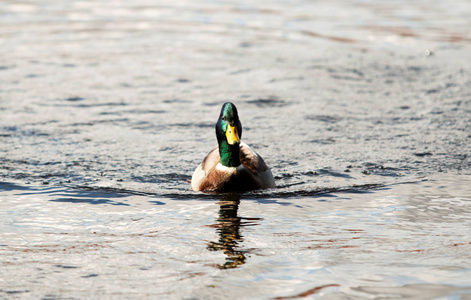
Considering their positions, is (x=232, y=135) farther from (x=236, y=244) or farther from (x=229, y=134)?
(x=236, y=244)

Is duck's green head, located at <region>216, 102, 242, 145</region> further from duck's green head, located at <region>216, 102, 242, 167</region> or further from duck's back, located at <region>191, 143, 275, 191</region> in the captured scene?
duck's back, located at <region>191, 143, 275, 191</region>

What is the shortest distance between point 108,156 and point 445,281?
529 cm

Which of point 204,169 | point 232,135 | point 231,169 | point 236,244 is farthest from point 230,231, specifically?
point 204,169

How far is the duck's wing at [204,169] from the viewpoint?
7.76m

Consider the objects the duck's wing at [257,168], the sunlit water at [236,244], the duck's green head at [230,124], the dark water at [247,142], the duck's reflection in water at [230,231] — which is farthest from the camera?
the duck's wing at [257,168]

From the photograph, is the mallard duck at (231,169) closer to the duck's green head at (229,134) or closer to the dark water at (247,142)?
the duck's green head at (229,134)

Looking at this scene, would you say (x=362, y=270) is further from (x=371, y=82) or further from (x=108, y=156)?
(x=371, y=82)

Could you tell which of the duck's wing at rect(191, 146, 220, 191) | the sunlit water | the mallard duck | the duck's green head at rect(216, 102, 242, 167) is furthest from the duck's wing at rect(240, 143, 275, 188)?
the sunlit water

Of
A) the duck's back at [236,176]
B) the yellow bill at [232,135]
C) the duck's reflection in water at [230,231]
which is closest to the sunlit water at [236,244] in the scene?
the duck's reflection in water at [230,231]

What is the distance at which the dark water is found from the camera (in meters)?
4.86

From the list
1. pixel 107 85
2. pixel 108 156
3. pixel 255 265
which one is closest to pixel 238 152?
pixel 108 156

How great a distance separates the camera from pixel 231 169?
24.8 ft

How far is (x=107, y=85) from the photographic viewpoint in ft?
42.8

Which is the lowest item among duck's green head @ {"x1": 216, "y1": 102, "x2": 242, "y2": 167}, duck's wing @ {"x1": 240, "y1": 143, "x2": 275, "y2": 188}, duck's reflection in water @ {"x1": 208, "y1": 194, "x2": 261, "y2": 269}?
duck's reflection in water @ {"x1": 208, "y1": 194, "x2": 261, "y2": 269}
